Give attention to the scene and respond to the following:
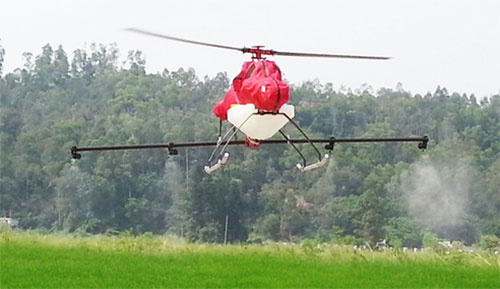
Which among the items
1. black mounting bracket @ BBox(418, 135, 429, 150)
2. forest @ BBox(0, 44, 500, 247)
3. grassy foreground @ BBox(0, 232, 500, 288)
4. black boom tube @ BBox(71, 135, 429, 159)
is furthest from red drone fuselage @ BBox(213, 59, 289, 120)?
forest @ BBox(0, 44, 500, 247)

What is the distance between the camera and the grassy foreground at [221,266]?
6629mm

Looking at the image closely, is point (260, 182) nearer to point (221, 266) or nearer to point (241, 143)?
point (221, 266)

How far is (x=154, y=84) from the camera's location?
1905 centimetres

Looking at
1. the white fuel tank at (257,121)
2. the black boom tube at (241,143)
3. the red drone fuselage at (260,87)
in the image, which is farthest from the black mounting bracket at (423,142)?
the red drone fuselage at (260,87)

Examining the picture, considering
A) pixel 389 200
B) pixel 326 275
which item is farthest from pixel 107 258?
pixel 389 200

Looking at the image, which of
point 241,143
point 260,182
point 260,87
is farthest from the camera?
point 260,182

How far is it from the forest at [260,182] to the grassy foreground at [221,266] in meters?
5.45

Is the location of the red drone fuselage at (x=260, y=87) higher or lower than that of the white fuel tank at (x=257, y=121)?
higher

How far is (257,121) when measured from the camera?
333 centimetres

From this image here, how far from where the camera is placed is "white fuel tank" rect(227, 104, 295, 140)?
10.9 ft

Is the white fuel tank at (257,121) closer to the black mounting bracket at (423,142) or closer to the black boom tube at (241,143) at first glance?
the black boom tube at (241,143)

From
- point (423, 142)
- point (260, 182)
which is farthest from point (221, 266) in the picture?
point (260, 182)

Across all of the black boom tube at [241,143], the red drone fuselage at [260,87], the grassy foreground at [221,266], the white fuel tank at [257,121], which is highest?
the red drone fuselage at [260,87]

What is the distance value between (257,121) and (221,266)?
3961 mm
